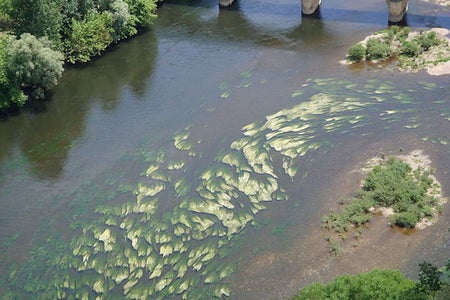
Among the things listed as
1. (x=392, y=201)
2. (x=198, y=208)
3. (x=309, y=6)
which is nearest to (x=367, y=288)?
(x=392, y=201)

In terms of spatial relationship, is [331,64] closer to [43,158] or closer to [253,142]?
[253,142]

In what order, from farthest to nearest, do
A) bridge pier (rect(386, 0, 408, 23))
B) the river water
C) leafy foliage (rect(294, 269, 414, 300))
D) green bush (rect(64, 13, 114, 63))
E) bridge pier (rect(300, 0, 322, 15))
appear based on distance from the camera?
1. bridge pier (rect(300, 0, 322, 15))
2. bridge pier (rect(386, 0, 408, 23))
3. green bush (rect(64, 13, 114, 63))
4. the river water
5. leafy foliage (rect(294, 269, 414, 300))

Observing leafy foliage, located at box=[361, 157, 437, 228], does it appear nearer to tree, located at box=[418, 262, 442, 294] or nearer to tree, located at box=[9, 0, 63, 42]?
tree, located at box=[418, 262, 442, 294]

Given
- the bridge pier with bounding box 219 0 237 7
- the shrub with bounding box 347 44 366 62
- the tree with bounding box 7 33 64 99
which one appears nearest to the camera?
the tree with bounding box 7 33 64 99

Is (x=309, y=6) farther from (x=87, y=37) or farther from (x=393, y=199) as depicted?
(x=393, y=199)

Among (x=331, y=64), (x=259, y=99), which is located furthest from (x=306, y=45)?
(x=259, y=99)

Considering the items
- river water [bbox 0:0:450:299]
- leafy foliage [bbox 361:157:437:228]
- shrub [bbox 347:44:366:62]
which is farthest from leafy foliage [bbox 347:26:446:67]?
leafy foliage [bbox 361:157:437:228]
